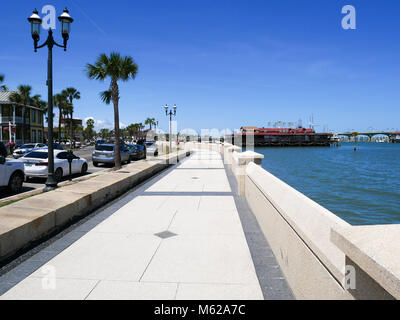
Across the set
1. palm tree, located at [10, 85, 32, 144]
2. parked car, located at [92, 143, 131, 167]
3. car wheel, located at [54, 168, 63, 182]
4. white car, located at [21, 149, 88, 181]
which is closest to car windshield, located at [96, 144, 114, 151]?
parked car, located at [92, 143, 131, 167]

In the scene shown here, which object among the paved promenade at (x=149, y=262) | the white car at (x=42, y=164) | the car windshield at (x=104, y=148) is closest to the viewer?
the paved promenade at (x=149, y=262)

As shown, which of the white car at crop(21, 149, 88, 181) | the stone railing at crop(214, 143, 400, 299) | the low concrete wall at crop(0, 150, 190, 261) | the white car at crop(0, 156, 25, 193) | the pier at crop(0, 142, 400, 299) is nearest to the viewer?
the stone railing at crop(214, 143, 400, 299)

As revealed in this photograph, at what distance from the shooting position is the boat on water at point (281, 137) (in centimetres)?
14364

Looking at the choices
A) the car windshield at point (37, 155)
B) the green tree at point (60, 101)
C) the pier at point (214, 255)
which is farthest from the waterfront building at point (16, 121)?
the pier at point (214, 255)

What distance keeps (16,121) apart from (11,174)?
4572cm

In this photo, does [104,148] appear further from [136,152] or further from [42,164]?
[42,164]

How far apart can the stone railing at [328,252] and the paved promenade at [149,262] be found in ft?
1.62

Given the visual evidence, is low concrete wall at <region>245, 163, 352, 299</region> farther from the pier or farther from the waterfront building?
the waterfront building

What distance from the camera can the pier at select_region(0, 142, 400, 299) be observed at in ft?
7.86

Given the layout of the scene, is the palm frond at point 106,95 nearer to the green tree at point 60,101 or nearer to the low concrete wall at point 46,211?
the low concrete wall at point 46,211

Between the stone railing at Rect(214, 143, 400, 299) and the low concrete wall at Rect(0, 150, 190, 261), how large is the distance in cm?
428
